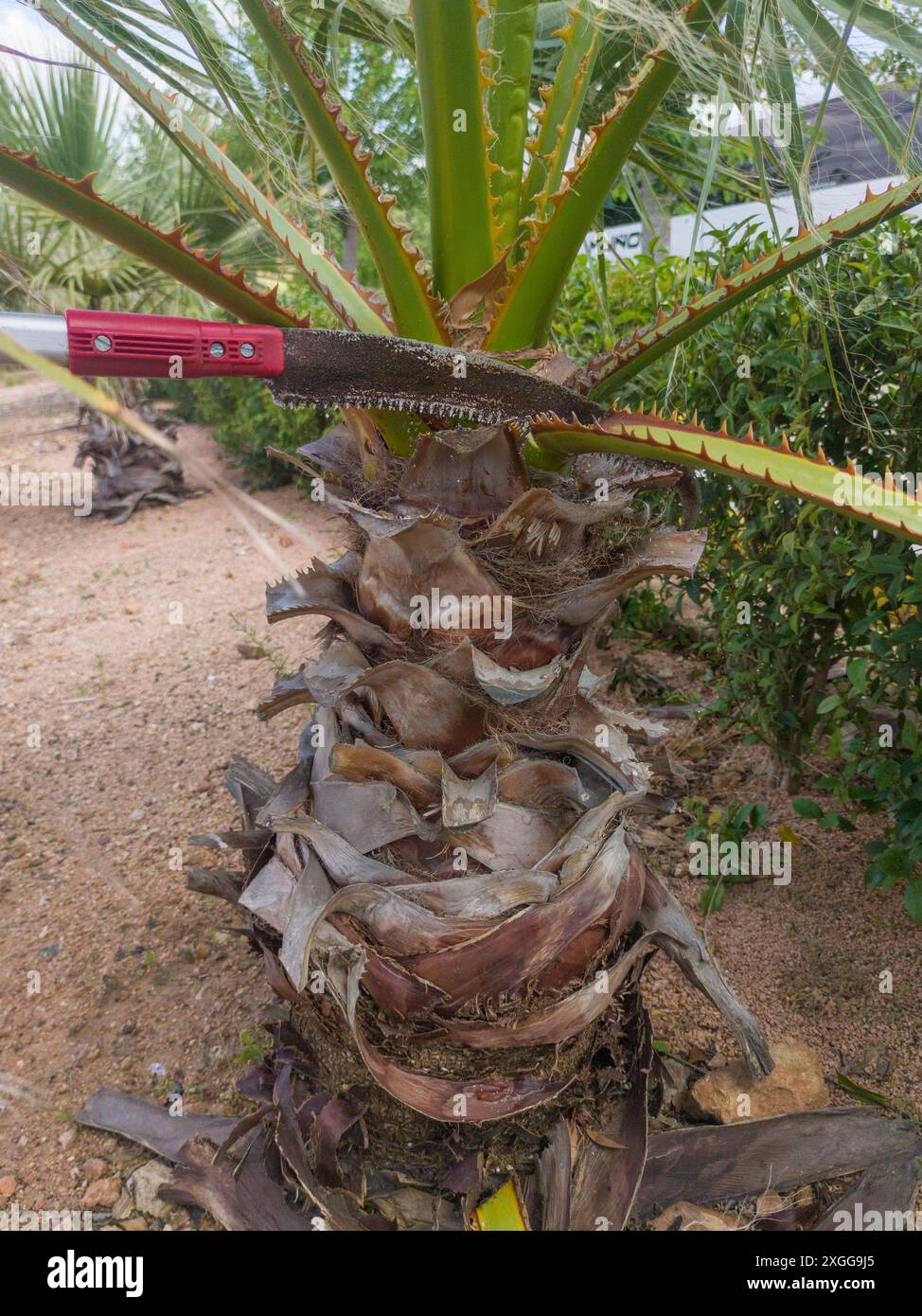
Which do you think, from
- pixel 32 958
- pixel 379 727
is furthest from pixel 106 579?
pixel 379 727

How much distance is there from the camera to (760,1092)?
195cm

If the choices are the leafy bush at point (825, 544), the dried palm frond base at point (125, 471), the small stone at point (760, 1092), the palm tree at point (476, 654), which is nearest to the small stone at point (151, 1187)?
the palm tree at point (476, 654)

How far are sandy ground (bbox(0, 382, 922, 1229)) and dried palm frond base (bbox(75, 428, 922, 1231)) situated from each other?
0.28 m

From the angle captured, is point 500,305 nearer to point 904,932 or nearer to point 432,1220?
point 432,1220

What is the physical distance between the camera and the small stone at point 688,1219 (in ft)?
5.54

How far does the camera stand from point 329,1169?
5.37ft

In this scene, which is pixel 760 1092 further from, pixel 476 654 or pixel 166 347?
pixel 166 347

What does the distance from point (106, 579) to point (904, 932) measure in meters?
4.94

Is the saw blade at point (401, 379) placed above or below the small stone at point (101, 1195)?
above

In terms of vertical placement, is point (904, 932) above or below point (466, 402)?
below

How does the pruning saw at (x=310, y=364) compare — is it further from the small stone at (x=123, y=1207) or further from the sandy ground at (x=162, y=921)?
the small stone at (x=123, y=1207)

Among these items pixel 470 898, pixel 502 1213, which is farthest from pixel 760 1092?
pixel 470 898

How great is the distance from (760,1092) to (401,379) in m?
1.67

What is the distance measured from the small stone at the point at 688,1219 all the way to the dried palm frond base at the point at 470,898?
1.0 inches
